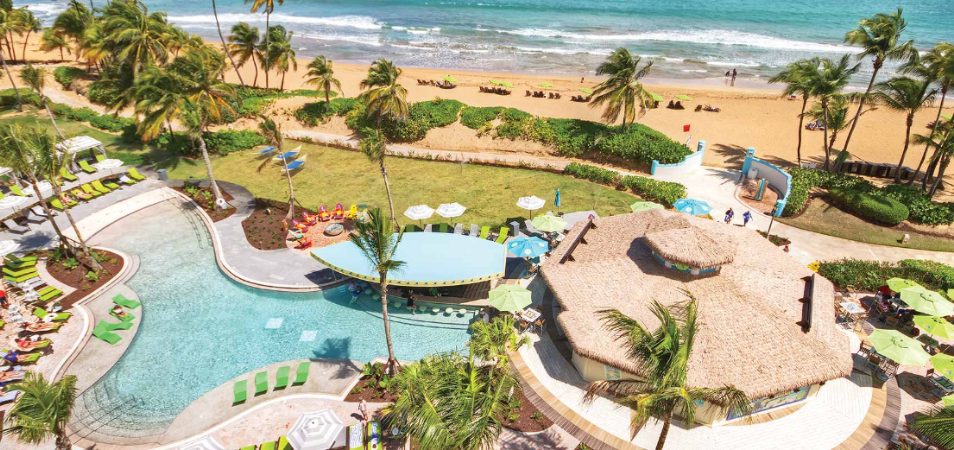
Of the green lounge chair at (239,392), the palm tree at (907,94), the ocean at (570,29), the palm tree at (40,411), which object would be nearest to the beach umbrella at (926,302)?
the palm tree at (907,94)

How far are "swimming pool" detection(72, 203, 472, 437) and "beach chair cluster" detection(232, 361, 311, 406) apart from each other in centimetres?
117

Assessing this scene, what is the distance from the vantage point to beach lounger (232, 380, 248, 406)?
772 inches

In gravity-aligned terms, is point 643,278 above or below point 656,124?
below

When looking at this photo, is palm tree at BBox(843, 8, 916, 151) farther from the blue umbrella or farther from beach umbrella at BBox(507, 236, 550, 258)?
beach umbrella at BBox(507, 236, 550, 258)

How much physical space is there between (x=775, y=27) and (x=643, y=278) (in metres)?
100

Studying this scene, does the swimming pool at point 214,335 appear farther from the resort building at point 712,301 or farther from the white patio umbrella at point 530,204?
the white patio umbrella at point 530,204

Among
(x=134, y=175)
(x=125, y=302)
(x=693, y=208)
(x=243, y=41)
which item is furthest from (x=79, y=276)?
(x=693, y=208)

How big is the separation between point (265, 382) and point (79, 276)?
1497cm

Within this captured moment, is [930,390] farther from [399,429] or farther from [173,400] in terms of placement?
[173,400]

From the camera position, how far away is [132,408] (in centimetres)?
1955

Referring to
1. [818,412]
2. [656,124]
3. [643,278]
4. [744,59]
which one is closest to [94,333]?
[643,278]

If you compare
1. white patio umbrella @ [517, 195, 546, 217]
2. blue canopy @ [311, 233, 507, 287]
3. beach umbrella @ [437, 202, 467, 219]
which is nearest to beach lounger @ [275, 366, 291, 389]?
blue canopy @ [311, 233, 507, 287]

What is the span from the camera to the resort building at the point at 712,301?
58.0ft

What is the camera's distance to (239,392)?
19.8 metres
